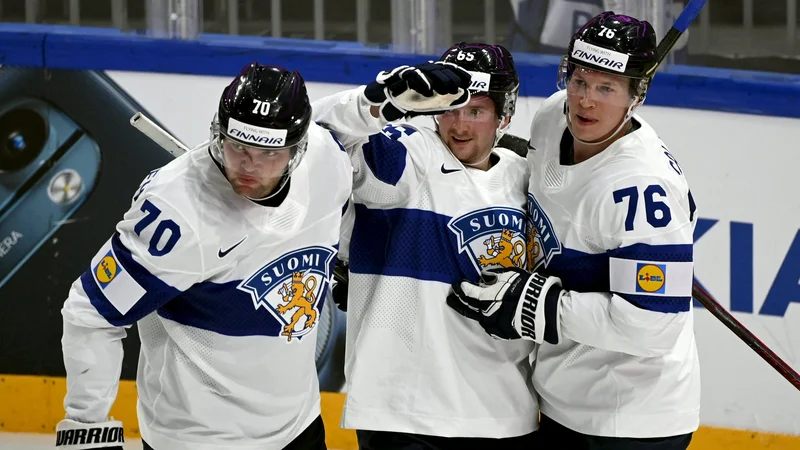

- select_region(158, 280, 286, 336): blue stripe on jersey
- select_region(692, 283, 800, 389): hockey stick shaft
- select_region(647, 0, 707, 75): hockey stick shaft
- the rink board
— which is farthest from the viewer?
the rink board

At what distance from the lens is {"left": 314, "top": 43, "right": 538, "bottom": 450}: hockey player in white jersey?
7.34 feet

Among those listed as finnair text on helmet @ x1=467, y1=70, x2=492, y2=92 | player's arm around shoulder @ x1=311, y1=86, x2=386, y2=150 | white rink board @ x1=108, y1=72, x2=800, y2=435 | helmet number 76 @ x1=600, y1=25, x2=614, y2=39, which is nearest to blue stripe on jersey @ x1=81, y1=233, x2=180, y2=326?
player's arm around shoulder @ x1=311, y1=86, x2=386, y2=150

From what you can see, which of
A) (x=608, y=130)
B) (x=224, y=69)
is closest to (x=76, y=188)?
(x=224, y=69)

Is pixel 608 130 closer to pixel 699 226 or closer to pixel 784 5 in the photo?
pixel 699 226

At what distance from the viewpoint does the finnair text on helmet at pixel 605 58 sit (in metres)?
2.14

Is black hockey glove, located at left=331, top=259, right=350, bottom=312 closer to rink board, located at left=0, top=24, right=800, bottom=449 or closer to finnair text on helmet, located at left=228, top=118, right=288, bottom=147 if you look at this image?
finnair text on helmet, located at left=228, top=118, right=288, bottom=147

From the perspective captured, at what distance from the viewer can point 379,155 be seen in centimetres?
222

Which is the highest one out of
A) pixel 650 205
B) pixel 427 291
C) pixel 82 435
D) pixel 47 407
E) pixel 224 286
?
pixel 650 205

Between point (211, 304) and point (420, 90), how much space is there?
0.55 m

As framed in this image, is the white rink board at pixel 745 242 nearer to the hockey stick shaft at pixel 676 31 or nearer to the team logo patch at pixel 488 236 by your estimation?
the hockey stick shaft at pixel 676 31

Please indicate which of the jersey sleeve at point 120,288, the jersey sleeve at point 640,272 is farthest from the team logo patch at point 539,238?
the jersey sleeve at point 120,288

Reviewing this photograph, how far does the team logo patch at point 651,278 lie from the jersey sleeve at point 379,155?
488 mm

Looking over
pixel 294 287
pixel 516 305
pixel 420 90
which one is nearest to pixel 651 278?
pixel 516 305

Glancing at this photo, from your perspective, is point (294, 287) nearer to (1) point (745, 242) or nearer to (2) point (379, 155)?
(2) point (379, 155)
